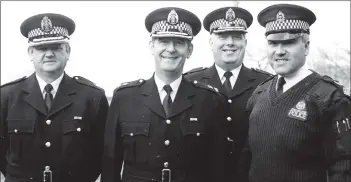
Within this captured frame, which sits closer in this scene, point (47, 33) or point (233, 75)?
point (47, 33)

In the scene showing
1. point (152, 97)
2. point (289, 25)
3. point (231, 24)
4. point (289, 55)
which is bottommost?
point (152, 97)

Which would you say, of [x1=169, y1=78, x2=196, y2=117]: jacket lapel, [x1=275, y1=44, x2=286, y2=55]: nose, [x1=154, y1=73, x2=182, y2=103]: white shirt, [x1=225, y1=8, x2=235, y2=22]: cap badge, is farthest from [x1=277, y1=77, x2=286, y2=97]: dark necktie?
[x1=225, y1=8, x2=235, y2=22]: cap badge

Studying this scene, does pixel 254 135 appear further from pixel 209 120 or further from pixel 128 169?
pixel 128 169

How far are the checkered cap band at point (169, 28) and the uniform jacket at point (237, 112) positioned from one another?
3.20 feet

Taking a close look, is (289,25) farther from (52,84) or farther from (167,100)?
(52,84)

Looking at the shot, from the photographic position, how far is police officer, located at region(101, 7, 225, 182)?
3414 millimetres

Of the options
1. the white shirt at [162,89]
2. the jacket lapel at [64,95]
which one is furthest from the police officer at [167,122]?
the jacket lapel at [64,95]

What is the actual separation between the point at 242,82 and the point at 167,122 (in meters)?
1.27

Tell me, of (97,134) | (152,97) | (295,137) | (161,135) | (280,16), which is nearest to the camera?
(295,137)

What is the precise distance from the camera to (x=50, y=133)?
3.55 meters

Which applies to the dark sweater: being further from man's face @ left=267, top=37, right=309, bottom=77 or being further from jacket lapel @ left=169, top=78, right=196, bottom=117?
jacket lapel @ left=169, top=78, right=196, bottom=117

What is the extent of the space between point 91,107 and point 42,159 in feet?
2.06

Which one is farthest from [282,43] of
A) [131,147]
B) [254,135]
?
[131,147]

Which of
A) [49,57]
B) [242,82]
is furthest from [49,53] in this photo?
[242,82]
